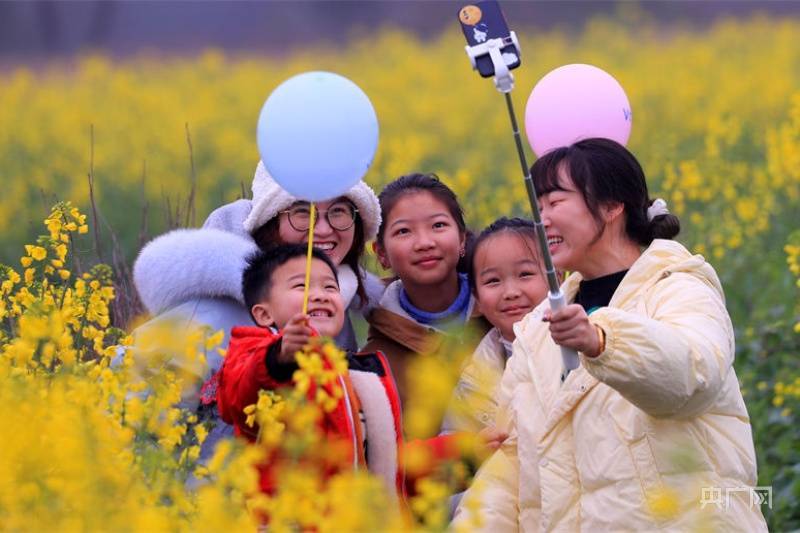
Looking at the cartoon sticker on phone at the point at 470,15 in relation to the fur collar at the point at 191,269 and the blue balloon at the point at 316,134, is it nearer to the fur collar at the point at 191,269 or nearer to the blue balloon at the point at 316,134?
the blue balloon at the point at 316,134

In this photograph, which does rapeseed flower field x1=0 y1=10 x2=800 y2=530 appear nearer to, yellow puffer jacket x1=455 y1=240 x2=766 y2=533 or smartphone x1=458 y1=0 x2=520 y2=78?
yellow puffer jacket x1=455 y1=240 x2=766 y2=533

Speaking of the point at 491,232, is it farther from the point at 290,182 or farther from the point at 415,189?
the point at 290,182

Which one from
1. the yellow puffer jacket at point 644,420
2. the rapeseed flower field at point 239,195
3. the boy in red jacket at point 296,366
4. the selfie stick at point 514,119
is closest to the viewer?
the rapeseed flower field at point 239,195

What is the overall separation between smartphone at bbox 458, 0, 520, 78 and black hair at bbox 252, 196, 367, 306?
3.31ft

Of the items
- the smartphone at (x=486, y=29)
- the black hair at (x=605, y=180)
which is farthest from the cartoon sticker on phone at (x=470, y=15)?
the black hair at (x=605, y=180)

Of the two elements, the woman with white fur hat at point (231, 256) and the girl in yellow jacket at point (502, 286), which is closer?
the woman with white fur hat at point (231, 256)

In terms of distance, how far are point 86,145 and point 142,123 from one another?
3.79 ft

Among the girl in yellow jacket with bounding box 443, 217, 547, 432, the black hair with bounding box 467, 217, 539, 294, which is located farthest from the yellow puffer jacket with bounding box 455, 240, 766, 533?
the black hair with bounding box 467, 217, 539, 294

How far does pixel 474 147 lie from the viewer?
51.3 ft

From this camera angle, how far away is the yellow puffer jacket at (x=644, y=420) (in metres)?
3.29

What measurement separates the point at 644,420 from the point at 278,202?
1.28m

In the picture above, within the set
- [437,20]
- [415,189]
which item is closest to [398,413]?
[415,189]

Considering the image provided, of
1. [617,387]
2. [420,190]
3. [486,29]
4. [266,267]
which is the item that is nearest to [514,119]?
[486,29]

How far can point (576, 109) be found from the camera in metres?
4.52
